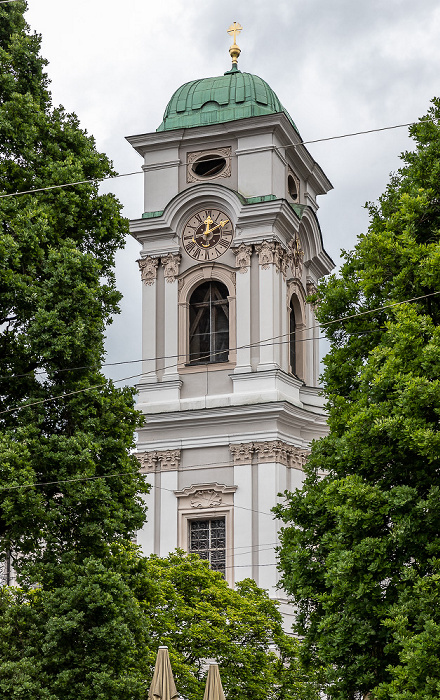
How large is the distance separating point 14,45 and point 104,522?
Result: 22.9 ft

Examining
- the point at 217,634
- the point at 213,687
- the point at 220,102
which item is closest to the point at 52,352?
the point at 213,687

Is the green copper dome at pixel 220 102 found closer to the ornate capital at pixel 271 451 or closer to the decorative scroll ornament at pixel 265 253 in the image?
the decorative scroll ornament at pixel 265 253

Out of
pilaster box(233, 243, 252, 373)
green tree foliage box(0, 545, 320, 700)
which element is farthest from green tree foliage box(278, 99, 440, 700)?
pilaster box(233, 243, 252, 373)

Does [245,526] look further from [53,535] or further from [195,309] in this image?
[53,535]

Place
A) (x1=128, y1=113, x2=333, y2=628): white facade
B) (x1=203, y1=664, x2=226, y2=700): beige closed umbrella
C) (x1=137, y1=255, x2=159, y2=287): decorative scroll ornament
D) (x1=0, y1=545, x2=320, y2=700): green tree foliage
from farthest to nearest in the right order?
1. (x1=137, y1=255, x2=159, y2=287): decorative scroll ornament
2. (x1=128, y1=113, x2=333, y2=628): white facade
3. (x1=203, y1=664, x2=226, y2=700): beige closed umbrella
4. (x1=0, y1=545, x2=320, y2=700): green tree foliage

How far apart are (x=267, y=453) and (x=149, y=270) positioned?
664cm

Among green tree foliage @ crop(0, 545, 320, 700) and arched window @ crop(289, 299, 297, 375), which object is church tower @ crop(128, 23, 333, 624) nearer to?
arched window @ crop(289, 299, 297, 375)

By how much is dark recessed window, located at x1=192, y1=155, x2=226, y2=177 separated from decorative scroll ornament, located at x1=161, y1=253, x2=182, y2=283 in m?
2.58

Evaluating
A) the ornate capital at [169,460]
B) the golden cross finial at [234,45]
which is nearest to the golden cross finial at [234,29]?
the golden cross finial at [234,45]

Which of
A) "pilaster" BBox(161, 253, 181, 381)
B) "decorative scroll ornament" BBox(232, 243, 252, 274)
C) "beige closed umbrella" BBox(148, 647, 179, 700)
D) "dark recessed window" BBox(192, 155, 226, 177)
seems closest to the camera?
"beige closed umbrella" BBox(148, 647, 179, 700)

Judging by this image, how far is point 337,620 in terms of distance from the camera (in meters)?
15.7

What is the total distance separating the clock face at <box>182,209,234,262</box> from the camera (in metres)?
37.0

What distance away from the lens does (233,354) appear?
1427 inches

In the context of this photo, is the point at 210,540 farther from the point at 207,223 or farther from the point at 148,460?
the point at 207,223
